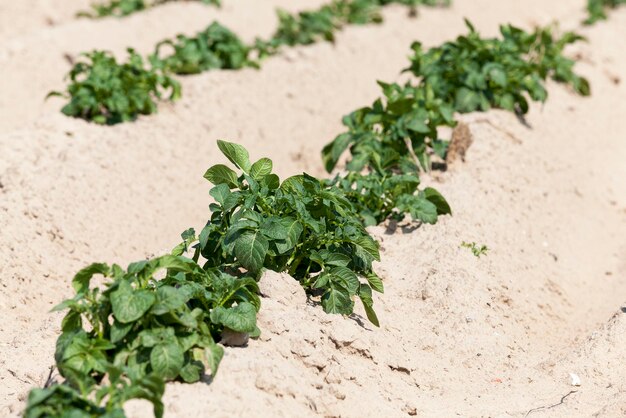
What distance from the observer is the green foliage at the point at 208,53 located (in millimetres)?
8836

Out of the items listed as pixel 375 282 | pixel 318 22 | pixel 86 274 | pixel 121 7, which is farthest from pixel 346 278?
pixel 121 7

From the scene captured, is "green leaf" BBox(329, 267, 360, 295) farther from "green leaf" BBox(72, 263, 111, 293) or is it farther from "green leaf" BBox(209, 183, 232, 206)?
"green leaf" BBox(72, 263, 111, 293)

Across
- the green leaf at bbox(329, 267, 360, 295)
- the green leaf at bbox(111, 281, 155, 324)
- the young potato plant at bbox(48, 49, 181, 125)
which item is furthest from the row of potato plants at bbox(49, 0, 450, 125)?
the green leaf at bbox(111, 281, 155, 324)

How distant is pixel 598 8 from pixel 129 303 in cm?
912

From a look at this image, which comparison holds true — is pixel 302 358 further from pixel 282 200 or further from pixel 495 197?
pixel 495 197

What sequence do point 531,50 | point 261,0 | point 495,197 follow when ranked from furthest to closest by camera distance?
point 261,0
point 531,50
point 495,197

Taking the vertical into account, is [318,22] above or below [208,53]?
below

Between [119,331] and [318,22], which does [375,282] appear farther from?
[318,22]

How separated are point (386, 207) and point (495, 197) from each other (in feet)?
3.25

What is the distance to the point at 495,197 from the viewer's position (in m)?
7.02

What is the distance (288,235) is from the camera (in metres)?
4.98

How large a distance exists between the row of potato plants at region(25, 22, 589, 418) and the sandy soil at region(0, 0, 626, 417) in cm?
16

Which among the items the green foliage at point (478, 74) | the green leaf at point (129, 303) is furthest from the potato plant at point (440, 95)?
the green leaf at point (129, 303)

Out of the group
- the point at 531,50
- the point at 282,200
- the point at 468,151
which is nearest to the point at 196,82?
the point at 468,151
